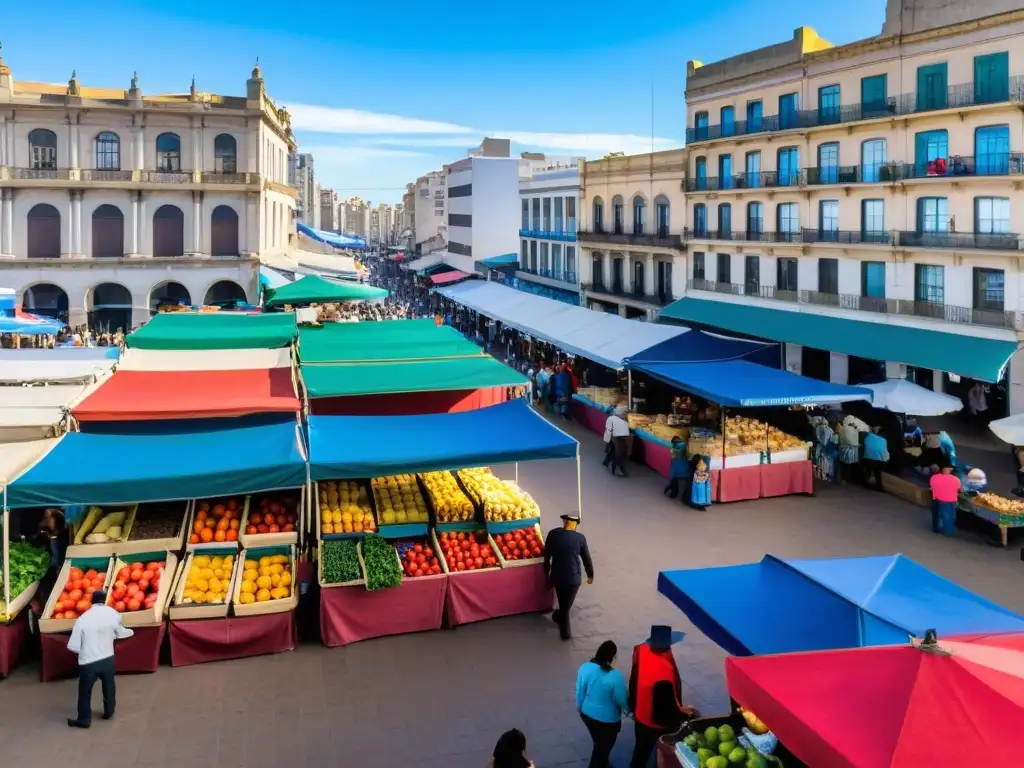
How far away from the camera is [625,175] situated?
135ft

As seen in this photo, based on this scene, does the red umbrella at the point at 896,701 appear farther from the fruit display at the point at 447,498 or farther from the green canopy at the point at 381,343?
the green canopy at the point at 381,343

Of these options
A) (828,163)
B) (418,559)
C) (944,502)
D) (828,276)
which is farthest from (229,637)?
(828,163)

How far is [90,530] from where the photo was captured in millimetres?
10633

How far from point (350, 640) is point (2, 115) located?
36.5 metres

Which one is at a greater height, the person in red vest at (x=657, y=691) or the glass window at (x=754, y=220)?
the glass window at (x=754, y=220)

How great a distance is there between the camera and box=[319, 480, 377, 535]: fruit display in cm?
1107

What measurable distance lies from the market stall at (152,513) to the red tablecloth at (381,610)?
19.1 inches

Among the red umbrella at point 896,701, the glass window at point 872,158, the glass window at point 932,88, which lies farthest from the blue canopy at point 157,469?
the glass window at point 872,158

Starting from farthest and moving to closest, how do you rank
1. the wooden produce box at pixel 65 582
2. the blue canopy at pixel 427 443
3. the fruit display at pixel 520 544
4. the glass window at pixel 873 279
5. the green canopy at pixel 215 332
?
the glass window at pixel 873 279, the green canopy at pixel 215 332, the fruit display at pixel 520 544, the blue canopy at pixel 427 443, the wooden produce box at pixel 65 582

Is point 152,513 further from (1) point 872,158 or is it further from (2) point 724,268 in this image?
(2) point 724,268

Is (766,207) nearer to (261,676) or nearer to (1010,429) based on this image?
(1010,429)

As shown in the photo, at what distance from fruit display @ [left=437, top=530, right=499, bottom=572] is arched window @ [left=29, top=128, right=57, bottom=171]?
34.8 meters

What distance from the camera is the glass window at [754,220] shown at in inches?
1283

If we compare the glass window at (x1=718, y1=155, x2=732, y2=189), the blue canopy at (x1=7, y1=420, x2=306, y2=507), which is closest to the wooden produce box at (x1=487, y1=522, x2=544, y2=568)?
the blue canopy at (x1=7, y1=420, x2=306, y2=507)
